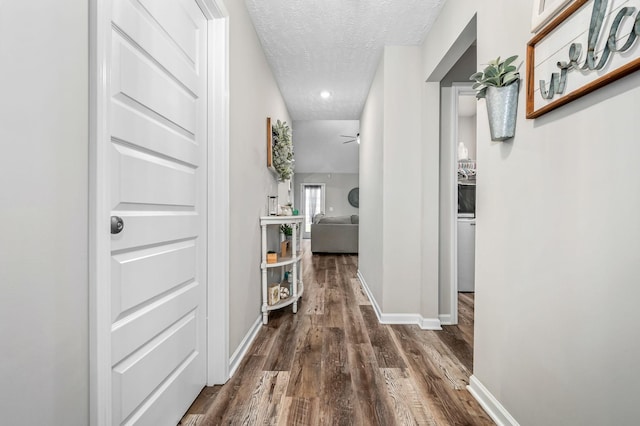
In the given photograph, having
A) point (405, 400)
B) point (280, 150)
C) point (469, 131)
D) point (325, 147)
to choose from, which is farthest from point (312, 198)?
point (405, 400)

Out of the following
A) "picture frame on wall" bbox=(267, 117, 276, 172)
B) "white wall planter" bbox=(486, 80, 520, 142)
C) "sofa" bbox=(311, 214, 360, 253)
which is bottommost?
"sofa" bbox=(311, 214, 360, 253)

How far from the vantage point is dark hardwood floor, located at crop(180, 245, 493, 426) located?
1.44 m

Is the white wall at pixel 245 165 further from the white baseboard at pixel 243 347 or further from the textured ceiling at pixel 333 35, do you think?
the textured ceiling at pixel 333 35

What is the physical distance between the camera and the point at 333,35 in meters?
2.52

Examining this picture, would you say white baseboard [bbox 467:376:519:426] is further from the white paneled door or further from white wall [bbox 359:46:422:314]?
the white paneled door

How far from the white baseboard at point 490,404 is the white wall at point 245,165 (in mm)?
1411

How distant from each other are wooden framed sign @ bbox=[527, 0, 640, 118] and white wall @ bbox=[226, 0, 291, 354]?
155 centimetres

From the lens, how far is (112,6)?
92 centimetres

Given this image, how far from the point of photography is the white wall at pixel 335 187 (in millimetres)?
11219

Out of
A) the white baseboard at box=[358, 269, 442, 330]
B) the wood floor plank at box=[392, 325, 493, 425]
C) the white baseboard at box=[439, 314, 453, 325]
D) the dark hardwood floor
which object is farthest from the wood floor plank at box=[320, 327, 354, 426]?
the white baseboard at box=[439, 314, 453, 325]

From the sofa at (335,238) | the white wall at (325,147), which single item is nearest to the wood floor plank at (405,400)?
the sofa at (335,238)

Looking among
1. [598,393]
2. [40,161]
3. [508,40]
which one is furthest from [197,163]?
[598,393]

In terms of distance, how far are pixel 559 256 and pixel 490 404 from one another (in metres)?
0.88

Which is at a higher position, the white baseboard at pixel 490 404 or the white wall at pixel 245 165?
the white wall at pixel 245 165
